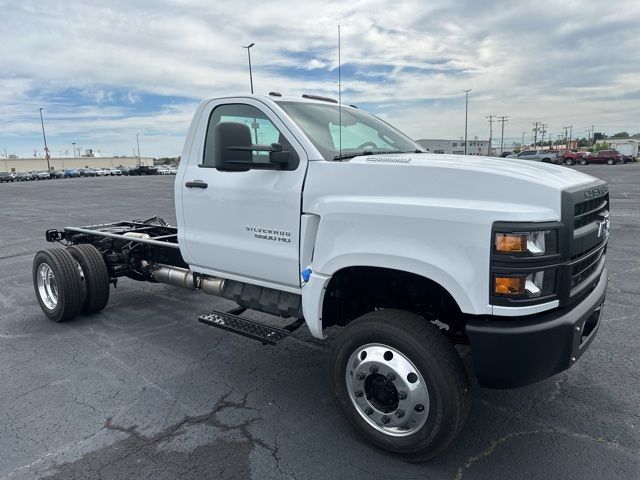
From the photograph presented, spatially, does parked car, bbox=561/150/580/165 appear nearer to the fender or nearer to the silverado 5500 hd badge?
the silverado 5500 hd badge

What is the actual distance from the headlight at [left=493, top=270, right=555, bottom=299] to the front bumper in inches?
6.7

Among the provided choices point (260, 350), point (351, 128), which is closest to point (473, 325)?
point (351, 128)

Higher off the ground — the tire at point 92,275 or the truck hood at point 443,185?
the truck hood at point 443,185

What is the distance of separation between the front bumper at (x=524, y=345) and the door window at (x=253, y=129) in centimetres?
168

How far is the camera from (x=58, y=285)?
5.22 m

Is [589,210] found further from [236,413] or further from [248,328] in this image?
[236,413]

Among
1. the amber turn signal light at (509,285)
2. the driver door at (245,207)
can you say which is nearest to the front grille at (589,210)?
the amber turn signal light at (509,285)

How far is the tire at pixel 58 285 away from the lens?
5219mm

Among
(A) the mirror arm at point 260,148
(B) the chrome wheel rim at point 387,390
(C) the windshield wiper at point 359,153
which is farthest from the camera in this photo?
(C) the windshield wiper at point 359,153

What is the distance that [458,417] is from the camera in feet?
8.72

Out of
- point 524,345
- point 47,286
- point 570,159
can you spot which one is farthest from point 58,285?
point 570,159

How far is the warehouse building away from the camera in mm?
110644

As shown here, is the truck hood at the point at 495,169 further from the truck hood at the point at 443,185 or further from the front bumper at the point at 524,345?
the front bumper at the point at 524,345

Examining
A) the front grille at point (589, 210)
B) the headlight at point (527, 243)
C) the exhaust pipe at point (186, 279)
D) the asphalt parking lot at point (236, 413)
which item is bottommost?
the asphalt parking lot at point (236, 413)
